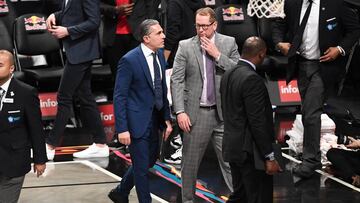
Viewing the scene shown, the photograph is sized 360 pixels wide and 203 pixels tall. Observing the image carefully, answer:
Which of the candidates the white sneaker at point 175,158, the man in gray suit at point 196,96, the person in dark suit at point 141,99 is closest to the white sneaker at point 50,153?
the white sneaker at point 175,158

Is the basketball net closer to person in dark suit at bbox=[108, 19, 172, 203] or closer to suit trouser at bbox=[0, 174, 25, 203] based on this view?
person in dark suit at bbox=[108, 19, 172, 203]

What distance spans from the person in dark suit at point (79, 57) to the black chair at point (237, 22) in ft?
9.80

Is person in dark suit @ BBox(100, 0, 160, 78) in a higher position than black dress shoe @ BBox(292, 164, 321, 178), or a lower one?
higher

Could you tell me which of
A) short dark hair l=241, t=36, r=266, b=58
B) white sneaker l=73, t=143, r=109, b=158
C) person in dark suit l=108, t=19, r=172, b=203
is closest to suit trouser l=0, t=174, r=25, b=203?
person in dark suit l=108, t=19, r=172, b=203

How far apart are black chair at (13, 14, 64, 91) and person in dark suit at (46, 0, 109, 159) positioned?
1.88 metres

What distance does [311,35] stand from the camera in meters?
8.39

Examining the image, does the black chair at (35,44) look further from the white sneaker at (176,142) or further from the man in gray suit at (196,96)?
the man in gray suit at (196,96)

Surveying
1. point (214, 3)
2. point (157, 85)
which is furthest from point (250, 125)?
point (214, 3)

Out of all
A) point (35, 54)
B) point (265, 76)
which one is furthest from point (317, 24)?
point (35, 54)

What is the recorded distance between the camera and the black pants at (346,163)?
8.30 metres

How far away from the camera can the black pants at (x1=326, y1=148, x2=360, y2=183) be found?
27.2 feet

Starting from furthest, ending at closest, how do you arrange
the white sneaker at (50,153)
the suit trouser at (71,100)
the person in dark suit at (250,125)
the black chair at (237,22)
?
1. the black chair at (237,22)
2. the white sneaker at (50,153)
3. the suit trouser at (71,100)
4. the person in dark suit at (250,125)

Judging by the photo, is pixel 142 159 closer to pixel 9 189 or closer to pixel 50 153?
pixel 9 189

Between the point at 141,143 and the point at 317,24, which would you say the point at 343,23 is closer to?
the point at 317,24
